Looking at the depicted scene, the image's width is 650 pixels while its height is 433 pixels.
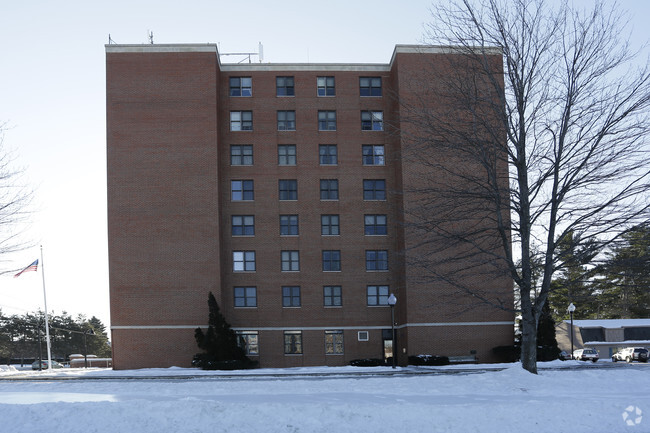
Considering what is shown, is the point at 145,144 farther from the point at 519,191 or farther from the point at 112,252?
the point at 519,191

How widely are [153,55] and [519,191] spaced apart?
36.2 metres

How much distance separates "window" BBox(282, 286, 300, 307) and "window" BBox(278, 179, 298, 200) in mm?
7324

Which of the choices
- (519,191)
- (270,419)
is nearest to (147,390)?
(270,419)

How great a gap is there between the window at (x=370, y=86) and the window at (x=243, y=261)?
Answer: 1642 cm

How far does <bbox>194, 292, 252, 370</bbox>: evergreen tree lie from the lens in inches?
1841

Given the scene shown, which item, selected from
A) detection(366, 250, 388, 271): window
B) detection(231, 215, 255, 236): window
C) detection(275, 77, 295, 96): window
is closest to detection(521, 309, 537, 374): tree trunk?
detection(366, 250, 388, 271): window

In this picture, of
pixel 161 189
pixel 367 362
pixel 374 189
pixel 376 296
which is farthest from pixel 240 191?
pixel 367 362

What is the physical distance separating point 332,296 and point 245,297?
277 inches

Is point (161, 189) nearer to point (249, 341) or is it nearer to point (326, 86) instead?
point (249, 341)

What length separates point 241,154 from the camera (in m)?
54.3

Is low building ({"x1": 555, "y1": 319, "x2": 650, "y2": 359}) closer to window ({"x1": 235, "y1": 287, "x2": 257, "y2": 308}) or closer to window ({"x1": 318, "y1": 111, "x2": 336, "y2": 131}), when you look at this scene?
window ({"x1": 318, "y1": 111, "x2": 336, "y2": 131})

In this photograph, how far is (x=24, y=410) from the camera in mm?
17328

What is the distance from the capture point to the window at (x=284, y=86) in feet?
181

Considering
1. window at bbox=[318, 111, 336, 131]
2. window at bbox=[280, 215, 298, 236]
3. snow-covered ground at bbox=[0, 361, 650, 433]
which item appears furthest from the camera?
window at bbox=[318, 111, 336, 131]
